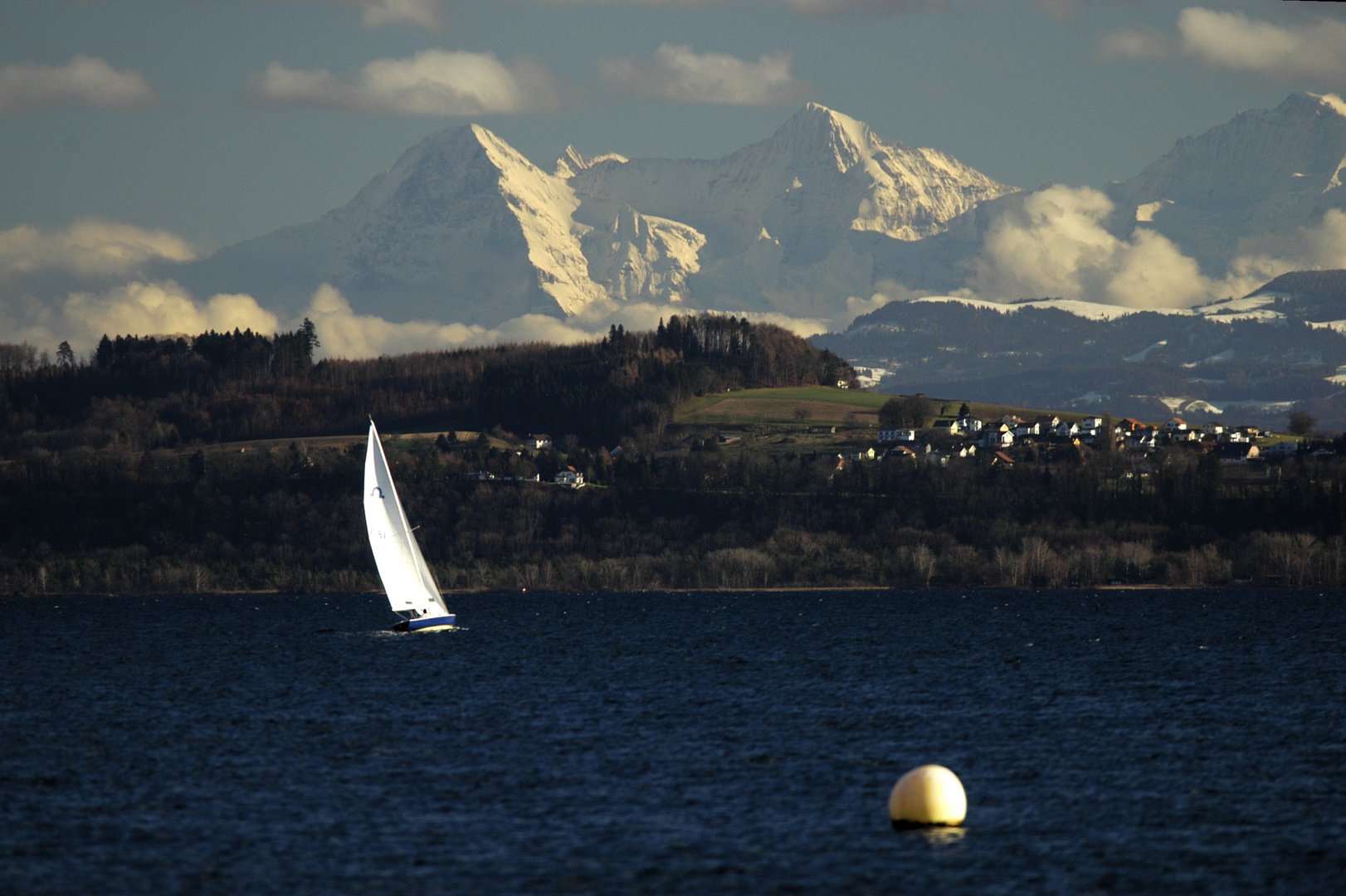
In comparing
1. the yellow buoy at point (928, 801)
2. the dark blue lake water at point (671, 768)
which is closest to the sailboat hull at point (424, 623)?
the dark blue lake water at point (671, 768)

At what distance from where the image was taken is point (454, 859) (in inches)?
1596

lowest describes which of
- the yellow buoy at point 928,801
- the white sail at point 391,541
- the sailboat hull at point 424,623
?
the sailboat hull at point 424,623

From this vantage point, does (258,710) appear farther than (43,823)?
Yes

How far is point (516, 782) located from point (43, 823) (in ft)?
48.7

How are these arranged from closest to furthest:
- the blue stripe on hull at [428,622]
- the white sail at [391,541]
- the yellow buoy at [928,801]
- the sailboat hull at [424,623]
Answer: the yellow buoy at [928,801] → the white sail at [391,541] → the sailboat hull at [424,623] → the blue stripe on hull at [428,622]

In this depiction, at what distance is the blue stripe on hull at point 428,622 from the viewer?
112 m

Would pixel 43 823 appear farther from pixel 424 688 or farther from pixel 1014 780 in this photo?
pixel 424 688

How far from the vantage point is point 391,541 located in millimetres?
108812

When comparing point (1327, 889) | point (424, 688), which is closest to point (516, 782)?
point (1327, 889)

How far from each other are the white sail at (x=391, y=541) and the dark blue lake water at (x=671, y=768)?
18.0 ft

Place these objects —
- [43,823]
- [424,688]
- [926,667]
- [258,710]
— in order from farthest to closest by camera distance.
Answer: [926,667] < [424,688] < [258,710] < [43,823]

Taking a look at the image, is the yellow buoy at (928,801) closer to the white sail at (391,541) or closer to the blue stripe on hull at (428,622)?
the white sail at (391,541)

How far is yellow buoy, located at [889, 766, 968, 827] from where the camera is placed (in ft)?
142

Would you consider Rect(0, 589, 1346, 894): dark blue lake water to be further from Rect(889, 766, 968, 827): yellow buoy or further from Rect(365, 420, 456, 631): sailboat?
Rect(365, 420, 456, 631): sailboat
